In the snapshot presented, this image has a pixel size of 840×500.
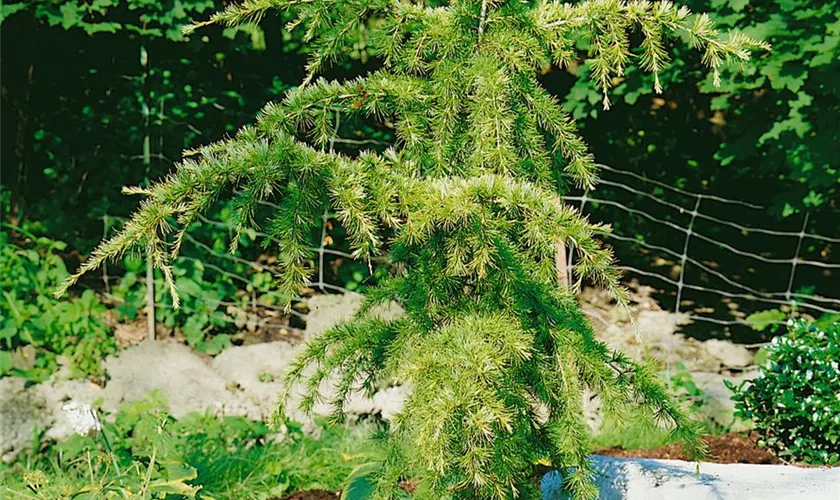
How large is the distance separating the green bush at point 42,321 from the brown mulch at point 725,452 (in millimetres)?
3152

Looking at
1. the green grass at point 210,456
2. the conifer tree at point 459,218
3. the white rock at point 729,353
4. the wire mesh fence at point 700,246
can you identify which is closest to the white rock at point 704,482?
the conifer tree at point 459,218

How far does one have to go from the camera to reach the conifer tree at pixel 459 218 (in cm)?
252

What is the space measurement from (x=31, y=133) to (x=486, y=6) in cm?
512

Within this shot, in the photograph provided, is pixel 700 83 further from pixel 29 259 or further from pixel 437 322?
pixel 29 259

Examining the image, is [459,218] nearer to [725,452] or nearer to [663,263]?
[725,452]

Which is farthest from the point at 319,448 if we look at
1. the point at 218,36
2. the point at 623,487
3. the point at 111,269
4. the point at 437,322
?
the point at 218,36

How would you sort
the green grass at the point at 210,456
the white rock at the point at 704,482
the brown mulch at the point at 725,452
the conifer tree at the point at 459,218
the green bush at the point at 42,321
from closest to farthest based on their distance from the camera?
the conifer tree at the point at 459,218, the white rock at the point at 704,482, the green grass at the point at 210,456, the brown mulch at the point at 725,452, the green bush at the point at 42,321

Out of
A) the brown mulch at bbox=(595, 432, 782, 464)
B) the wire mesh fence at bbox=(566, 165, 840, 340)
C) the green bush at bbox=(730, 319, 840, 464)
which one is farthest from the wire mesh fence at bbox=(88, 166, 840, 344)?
the green bush at bbox=(730, 319, 840, 464)

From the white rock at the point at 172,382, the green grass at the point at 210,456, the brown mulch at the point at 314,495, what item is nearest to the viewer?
the green grass at the point at 210,456

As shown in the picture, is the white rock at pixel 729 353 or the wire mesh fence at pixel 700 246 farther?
the wire mesh fence at pixel 700 246

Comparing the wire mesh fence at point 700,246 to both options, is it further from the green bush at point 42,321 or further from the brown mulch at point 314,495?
the brown mulch at point 314,495

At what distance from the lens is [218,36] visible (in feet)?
22.4

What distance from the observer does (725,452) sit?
471 centimetres

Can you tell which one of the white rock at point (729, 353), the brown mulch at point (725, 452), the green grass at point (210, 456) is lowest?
the white rock at point (729, 353)
